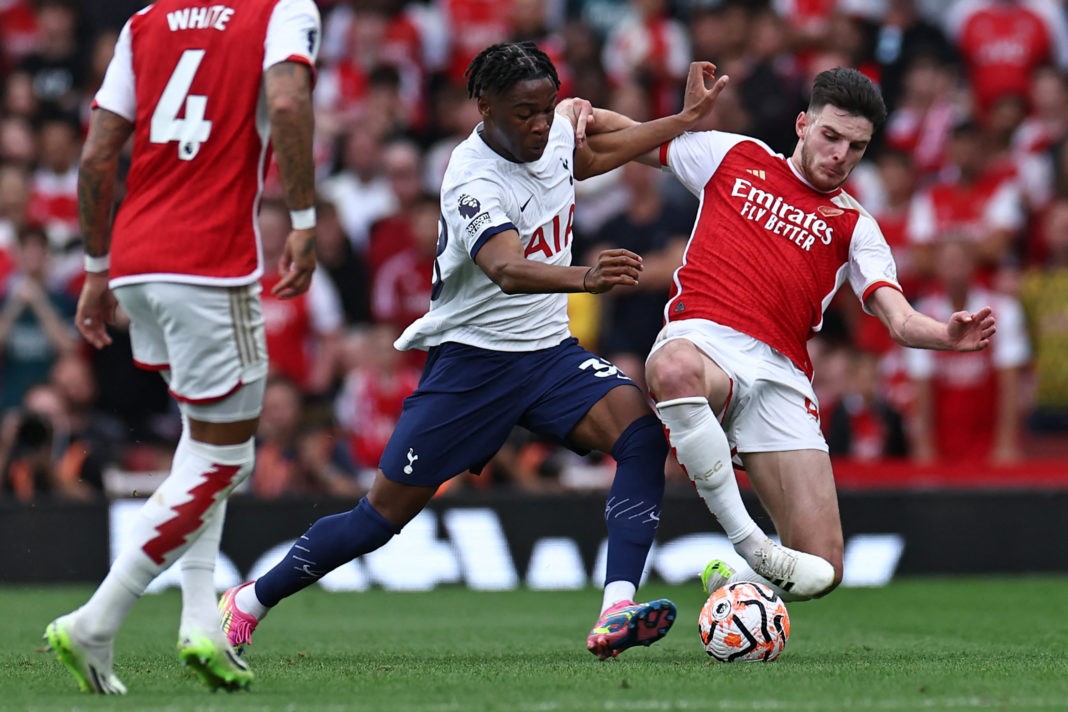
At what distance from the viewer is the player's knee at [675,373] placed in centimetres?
703

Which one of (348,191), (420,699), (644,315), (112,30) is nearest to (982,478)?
(644,315)

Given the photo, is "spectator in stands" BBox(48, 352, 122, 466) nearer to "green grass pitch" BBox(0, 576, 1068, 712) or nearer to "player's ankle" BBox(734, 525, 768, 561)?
"green grass pitch" BBox(0, 576, 1068, 712)

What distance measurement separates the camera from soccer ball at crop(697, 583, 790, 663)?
6766 mm

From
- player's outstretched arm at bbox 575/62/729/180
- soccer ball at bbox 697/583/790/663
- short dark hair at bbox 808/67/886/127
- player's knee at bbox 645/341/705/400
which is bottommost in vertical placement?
soccer ball at bbox 697/583/790/663

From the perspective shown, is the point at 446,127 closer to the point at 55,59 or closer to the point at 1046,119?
the point at 55,59

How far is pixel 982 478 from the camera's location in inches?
478

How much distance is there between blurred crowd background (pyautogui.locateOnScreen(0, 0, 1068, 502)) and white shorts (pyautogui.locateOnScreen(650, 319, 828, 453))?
14.7 ft

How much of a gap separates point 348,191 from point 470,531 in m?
4.07

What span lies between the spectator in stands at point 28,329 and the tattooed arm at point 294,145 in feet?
26.3

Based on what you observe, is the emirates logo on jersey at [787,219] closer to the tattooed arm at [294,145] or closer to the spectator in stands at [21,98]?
the tattooed arm at [294,145]

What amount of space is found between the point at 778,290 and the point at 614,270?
5.32 ft

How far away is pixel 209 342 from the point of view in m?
5.62

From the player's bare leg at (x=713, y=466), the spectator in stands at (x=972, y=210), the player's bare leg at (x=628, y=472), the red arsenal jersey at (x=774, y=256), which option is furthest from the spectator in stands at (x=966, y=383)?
the player's bare leg at (x=628, y=472)

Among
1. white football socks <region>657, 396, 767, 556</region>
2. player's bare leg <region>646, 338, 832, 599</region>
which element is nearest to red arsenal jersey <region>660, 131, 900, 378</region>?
player's bare leg <region>646, 338, 832, 599</region>
